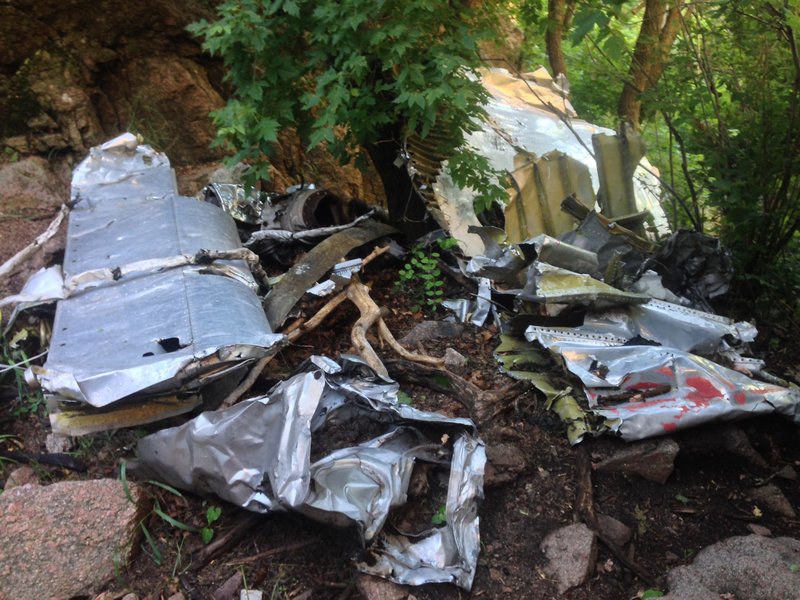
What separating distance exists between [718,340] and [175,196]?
128 inches

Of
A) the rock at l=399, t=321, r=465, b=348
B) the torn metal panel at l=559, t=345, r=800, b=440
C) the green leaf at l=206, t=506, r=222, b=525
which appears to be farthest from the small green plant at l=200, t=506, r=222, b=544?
the torn metal panel at l=559, t=345, r=800, b=440

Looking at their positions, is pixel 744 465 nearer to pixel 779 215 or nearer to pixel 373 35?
pixel 779 215

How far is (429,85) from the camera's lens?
3395 mm

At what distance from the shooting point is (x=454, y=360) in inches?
135

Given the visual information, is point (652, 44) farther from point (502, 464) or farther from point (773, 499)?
point (502, 464)

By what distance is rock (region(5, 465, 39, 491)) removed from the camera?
2748 millimetres

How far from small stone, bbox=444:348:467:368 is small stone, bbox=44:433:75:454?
1.83 meters

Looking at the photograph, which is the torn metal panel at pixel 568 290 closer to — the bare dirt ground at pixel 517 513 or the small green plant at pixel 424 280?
the bare dirt ground at pixel 517 513

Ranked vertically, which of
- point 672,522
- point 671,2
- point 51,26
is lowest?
point 672,522

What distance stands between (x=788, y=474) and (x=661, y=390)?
665 mm

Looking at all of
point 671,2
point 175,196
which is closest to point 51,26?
point 175,196

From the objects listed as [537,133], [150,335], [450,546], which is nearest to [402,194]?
[537,133]

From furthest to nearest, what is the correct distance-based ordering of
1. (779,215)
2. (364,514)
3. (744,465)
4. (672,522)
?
(779,215) < (744,465) < (672,522) < (364,514)

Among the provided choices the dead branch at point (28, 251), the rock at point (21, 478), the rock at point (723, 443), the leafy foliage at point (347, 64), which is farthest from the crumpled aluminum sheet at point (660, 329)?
the dead branch at point (28, 251)
